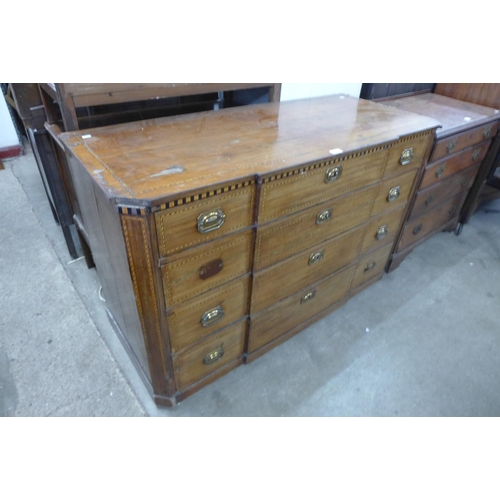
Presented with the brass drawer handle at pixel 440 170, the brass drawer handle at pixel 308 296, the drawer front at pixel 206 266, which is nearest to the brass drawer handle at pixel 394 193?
the brass drawer handle at pixel 440 170

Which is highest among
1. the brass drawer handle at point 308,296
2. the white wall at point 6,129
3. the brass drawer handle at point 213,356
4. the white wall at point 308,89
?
the white wall at point 308,89

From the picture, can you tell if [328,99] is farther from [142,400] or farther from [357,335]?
[142,400]

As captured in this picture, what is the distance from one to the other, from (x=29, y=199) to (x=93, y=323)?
1.38 metres

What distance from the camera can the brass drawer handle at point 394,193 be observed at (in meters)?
1.60

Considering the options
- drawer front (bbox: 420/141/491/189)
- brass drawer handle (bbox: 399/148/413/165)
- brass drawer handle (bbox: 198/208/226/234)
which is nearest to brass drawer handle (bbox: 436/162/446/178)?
drawer front (bbox: 420/141/491/189)

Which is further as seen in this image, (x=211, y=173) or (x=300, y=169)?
(x=300, y=169)

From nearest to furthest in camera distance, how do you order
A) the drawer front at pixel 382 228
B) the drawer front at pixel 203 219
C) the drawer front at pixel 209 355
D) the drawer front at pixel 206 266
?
1. the drawer front at pixel 203 219
2. the drawer front at pixel 206 266
3. the drawer front at pixel 209 355
4. the drawer front at pixel 382 228

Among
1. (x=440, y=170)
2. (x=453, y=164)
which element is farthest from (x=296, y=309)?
(x=453, y=164)

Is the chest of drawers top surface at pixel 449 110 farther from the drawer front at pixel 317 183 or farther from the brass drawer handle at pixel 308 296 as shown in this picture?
the brass drawer handle at pixel 308 296

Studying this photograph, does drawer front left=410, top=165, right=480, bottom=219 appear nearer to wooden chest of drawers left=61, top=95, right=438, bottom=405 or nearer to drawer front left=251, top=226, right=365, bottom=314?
wooden chest of drawers left=61, top=95, right=438, bottom=405

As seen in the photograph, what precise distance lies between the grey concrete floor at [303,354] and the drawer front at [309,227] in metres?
0.57

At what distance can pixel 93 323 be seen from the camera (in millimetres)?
1719

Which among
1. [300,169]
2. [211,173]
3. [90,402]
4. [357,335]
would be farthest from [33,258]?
[357,335]
